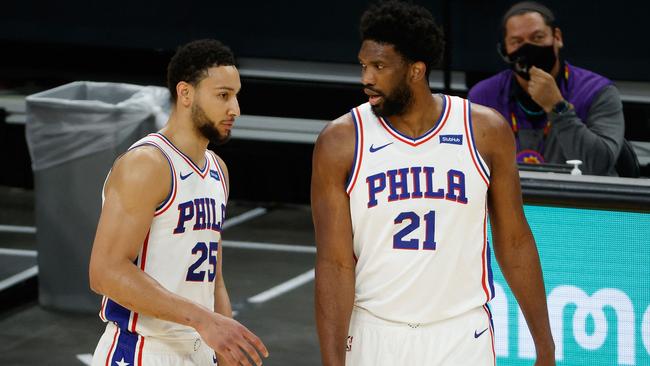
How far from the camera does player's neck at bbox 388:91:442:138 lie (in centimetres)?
376

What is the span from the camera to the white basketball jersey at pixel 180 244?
12.3 ft

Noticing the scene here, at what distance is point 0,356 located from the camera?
651 centimetres

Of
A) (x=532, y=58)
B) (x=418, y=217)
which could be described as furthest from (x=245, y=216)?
(x=418, y=217)

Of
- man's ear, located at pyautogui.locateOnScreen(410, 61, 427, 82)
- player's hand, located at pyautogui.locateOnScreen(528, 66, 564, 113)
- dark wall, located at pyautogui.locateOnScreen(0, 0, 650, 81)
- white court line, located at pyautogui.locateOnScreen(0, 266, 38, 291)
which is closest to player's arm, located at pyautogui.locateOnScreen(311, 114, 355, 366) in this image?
man's ear, located at pyautogui.locateOnScreen(410, 61, 427, 82)

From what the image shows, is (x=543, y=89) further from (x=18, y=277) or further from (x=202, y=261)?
(x=18, y=277)

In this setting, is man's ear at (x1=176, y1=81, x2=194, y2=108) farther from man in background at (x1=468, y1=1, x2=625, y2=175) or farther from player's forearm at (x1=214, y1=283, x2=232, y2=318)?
man in background at (x1=468, y1=1, x2=625, y2=175)

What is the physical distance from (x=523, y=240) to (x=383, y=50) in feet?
2.55

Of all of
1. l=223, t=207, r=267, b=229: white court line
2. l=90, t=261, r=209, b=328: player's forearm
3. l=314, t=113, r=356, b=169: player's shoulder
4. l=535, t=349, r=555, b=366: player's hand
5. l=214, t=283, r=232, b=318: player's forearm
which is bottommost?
l=223, t=207, r=267, b=229: white court line

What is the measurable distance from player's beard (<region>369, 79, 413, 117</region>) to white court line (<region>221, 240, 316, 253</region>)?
5141mm

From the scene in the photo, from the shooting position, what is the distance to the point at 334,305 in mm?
3715

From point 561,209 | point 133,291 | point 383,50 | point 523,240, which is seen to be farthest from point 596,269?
point 133,291

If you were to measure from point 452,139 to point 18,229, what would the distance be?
618 centimetres

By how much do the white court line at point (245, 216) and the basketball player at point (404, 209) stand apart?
229 inches

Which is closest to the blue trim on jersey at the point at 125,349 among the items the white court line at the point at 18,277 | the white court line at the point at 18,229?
the white court line at the point at 18,277
